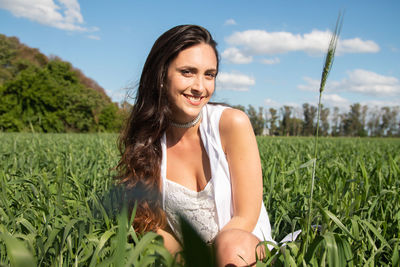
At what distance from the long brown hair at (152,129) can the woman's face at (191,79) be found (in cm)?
6

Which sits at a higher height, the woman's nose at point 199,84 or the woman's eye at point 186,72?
the woman's eye at point 186,72

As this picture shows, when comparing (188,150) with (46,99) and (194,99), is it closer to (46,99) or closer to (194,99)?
(194,99)

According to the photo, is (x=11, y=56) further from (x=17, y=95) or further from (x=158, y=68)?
(x=158, y=68)

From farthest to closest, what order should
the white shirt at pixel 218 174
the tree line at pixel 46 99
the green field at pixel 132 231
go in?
the tree line at pixel 46 99, the white shirt at pixel 218 174, the green field at pixel 132 231

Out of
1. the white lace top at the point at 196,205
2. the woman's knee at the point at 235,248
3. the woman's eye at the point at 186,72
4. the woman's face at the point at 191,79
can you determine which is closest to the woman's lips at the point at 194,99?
the woman's face at the point at 191,79

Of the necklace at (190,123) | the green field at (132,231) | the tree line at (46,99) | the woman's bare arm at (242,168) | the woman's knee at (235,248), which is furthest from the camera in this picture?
the tree line at (46,99)

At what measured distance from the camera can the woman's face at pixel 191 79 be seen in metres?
1.90

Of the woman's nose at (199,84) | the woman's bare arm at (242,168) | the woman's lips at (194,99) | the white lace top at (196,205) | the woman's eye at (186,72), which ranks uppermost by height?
the woman's eye at (186,72)

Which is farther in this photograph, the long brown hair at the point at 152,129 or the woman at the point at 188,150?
the long brown hair at the point at 152,129

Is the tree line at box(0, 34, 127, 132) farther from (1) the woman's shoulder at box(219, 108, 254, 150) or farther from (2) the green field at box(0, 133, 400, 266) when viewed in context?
(1) the woman's shoulder at box(219, 108, 254, 150)

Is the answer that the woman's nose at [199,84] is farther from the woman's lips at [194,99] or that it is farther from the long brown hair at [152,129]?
the long brown hair at [152,129]

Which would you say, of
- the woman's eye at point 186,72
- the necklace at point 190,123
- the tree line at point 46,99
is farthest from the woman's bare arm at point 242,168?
the tree line at point 46,99

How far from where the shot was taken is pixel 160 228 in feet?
6.86

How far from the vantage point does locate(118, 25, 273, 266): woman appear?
1.80 meters
